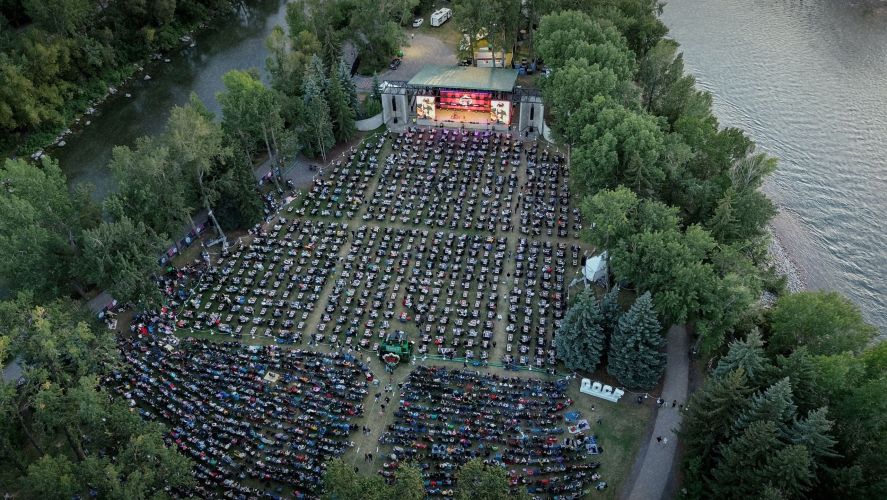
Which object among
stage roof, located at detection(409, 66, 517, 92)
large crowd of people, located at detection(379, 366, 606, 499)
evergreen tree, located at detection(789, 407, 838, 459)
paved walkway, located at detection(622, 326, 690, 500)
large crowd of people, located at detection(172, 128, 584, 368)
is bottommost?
paved walkway, located at detection(622, 326, 690, 500)

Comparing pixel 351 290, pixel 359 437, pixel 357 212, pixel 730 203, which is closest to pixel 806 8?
pixel 730 203

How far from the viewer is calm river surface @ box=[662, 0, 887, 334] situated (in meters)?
65.1

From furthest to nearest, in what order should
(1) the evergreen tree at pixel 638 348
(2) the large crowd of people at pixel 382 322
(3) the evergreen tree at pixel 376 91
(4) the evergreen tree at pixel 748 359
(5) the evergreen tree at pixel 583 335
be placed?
(3) the evergreen tree at pixel 376 91 → (5) the evergreen tree at pixel 583 335 → (1) the evergreen tree at pixel 638 348 → (2) the large crowd of people at pixel 382 322 → (4) the evergreen tree at pixel 748 359

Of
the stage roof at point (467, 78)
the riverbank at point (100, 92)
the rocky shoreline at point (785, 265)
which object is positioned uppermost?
the stage roof at point (467, 78)

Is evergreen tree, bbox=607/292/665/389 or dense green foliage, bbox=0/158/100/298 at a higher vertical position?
dense green foliage, bbox=0/158/100/298

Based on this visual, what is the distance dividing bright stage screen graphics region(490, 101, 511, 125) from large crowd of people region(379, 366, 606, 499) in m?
38.6

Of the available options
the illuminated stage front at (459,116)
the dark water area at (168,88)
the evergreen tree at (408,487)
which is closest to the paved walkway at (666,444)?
the evergreen tree at (408,487)

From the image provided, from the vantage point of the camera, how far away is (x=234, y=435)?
45.3 meters

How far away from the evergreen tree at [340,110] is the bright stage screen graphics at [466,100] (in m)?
11.8

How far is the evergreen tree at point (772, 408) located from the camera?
37500 millimetres

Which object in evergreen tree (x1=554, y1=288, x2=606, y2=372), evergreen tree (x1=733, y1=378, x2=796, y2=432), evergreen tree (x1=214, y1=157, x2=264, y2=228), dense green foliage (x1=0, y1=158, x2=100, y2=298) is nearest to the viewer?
evergreen tree (x1=733, y1=378, x2=796, y2=432)

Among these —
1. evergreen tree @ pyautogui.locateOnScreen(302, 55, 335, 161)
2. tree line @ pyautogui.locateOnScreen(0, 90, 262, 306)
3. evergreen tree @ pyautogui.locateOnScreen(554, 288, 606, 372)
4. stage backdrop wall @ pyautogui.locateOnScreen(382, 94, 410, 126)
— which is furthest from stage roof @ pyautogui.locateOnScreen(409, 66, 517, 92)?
evergreen tree @ pyautogui.locateOnScreen(554, 288, 606, 372)

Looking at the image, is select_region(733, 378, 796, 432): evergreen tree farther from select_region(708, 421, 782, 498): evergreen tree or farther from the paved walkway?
the paved walkway

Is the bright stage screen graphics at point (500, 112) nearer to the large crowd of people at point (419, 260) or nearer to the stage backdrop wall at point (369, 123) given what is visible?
the large crowd of people at point (419, 260)
